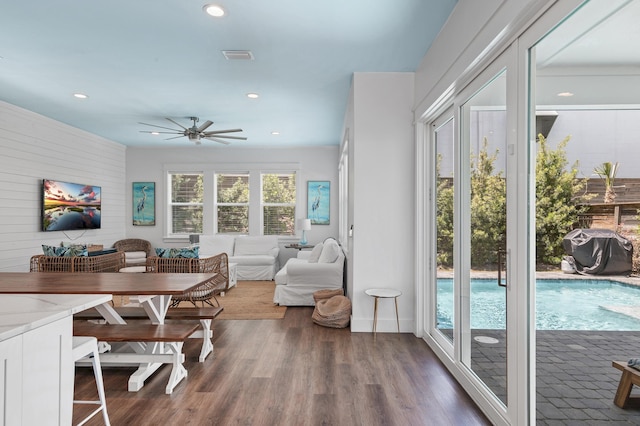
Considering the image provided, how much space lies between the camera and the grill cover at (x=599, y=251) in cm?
144

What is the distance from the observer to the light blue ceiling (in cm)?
285

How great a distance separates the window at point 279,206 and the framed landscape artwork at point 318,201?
365mm

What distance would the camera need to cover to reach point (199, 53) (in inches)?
142

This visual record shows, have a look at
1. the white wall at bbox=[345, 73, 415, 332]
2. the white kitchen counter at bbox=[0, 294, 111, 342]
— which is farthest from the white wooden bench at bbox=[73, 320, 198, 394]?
the white wall at bbox=[345, 73, 415, 332]

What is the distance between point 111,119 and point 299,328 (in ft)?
14.7

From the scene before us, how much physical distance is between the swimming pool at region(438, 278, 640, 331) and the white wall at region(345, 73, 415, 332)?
1.65 m

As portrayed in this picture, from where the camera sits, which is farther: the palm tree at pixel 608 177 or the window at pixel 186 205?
the window at pixel 186 205

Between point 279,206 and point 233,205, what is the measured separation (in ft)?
3.35

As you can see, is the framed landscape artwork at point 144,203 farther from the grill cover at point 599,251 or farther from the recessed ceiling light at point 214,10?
the grill cover at point 599,251

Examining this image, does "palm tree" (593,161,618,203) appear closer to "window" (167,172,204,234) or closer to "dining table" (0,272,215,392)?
"dining table" (0,272,215,392)

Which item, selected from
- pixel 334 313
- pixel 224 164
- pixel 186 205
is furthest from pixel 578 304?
pixel 186 205

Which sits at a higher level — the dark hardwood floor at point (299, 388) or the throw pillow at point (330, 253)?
the throw pillow at point (330, 253)

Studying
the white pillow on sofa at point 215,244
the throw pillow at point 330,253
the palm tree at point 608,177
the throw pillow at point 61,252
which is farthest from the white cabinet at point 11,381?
the white pillow on sofa at point 215,244

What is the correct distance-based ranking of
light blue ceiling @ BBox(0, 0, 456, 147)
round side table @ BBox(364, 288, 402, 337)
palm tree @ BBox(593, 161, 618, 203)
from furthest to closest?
round side table @ BBox(364, 288, 402, 337)
light blue ceiling @ BBox(0, 0, 456, 147)
palm tree @ BBox(593, 161, 618, 203)
